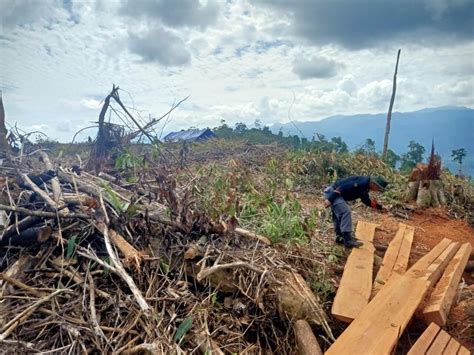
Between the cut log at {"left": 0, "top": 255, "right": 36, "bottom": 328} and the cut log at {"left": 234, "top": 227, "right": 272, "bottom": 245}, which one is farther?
the cut log at {"left": 234, "top": 227, "right": 272, "bottom": 245}

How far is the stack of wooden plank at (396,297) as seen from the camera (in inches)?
89.3

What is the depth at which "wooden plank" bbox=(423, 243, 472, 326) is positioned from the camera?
104 inches

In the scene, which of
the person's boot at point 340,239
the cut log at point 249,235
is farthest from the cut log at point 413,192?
the cut log at point 249,235

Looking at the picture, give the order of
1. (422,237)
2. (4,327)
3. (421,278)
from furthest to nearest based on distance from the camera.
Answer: (422,237), (421,278), (4,327)

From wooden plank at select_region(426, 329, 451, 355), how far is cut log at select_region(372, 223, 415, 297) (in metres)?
0.73

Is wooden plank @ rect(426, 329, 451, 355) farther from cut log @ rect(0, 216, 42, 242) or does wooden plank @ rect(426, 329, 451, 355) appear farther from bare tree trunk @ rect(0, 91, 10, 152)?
bare tree trunk @ rect(0, 91, 10, 152)

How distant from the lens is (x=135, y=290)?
2.49 meters

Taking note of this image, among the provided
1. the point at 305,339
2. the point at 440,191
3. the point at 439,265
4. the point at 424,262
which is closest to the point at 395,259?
A: the point at 424,262

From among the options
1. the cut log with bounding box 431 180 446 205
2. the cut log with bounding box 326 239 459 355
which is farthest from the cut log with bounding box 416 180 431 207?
the cut log with bounding box 326 239 459 355

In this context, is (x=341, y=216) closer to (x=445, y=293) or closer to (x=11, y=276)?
(x=445, y=293)

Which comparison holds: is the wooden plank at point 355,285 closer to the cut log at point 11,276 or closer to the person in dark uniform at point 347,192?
the person in dark uniform at point 347,192

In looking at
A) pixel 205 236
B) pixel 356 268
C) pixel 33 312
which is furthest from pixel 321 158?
pixel 33 312

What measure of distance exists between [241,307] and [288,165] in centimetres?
611

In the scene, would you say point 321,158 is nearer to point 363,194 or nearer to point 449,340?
point 363,194
